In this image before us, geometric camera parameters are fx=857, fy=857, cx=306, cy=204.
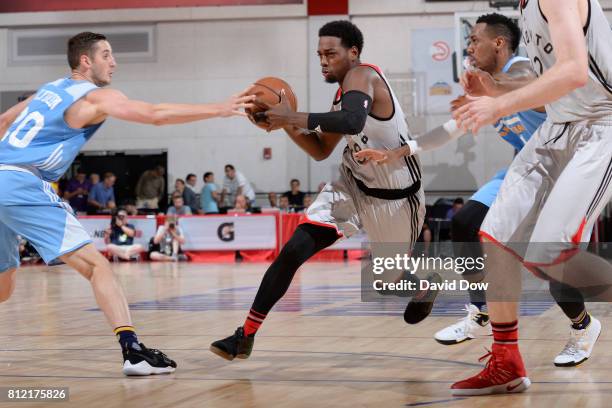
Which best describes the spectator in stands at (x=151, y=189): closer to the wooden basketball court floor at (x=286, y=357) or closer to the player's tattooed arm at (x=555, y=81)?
the wooden basketball court floor at (x=286, y=357)

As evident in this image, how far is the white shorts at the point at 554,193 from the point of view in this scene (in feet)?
11.2

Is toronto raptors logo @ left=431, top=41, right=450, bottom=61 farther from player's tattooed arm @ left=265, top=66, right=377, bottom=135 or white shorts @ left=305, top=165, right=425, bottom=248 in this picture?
player's tattooed arm @ left=265, top=66, right=377, bottom=135

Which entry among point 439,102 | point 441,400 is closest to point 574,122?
point 441,400

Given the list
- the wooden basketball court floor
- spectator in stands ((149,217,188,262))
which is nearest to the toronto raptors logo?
spectator in stands ((149,217,188,262))

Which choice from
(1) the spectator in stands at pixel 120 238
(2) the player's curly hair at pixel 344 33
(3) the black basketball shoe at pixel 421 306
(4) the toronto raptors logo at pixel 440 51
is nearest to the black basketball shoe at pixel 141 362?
(3) the black basketball shoe at pixel 421 306

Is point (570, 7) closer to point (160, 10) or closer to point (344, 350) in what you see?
point (344, 350)

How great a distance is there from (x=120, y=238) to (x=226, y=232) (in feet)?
6.66

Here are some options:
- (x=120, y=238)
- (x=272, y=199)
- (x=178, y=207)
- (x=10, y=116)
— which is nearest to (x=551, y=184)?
(x=10, y=116)

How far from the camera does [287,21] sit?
20328mm

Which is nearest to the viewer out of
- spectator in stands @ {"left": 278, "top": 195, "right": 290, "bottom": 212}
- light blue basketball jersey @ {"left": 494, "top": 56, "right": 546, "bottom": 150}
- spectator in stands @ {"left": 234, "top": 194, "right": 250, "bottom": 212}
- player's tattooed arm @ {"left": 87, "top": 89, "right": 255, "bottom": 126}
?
player's tattooed arm @ {"left": 87, "top": 89, "right": 255, "bottom": 126}

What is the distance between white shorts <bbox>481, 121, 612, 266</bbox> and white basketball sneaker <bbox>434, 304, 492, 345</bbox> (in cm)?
182

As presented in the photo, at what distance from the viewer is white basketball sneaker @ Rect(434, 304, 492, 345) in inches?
211

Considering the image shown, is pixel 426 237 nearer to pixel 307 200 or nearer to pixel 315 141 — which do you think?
pixel 307 200

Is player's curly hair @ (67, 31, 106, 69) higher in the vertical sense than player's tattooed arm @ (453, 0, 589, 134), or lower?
higher
